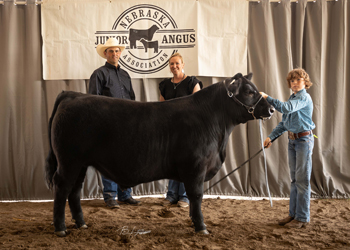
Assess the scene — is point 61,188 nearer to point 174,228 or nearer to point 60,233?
point 60,233

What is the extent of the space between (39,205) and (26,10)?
263cm

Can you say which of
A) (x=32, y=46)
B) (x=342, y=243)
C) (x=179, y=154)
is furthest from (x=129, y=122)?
(x=32, y=46)

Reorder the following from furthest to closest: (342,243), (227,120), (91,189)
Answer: (91,189), (227,120), (342,243)

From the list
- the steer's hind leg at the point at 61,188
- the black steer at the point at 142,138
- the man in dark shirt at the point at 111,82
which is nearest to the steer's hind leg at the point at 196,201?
the black steer at the point at 142,138

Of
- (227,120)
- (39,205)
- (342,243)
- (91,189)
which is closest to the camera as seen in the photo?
(342,243)

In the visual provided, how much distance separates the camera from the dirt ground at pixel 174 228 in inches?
97.6

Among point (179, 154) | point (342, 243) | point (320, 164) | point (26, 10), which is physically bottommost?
point (342, 243)

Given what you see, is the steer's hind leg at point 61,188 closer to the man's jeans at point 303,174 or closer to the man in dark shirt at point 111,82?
the man in dark shirt at point 111,82

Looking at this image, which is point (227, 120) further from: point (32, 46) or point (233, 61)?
point (32, 46)

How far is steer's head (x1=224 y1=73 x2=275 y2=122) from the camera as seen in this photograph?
8.79ft

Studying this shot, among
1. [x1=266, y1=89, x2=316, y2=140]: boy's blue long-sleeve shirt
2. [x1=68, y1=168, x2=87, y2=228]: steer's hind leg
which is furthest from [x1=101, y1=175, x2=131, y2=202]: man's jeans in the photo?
[x1=266, y1=89, x2=316, y2=140]: boy's blue long-sleeve shirt

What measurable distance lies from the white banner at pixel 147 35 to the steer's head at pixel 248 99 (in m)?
1.59

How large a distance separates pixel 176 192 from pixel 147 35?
7.06 feet

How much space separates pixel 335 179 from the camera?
4.34 metres
